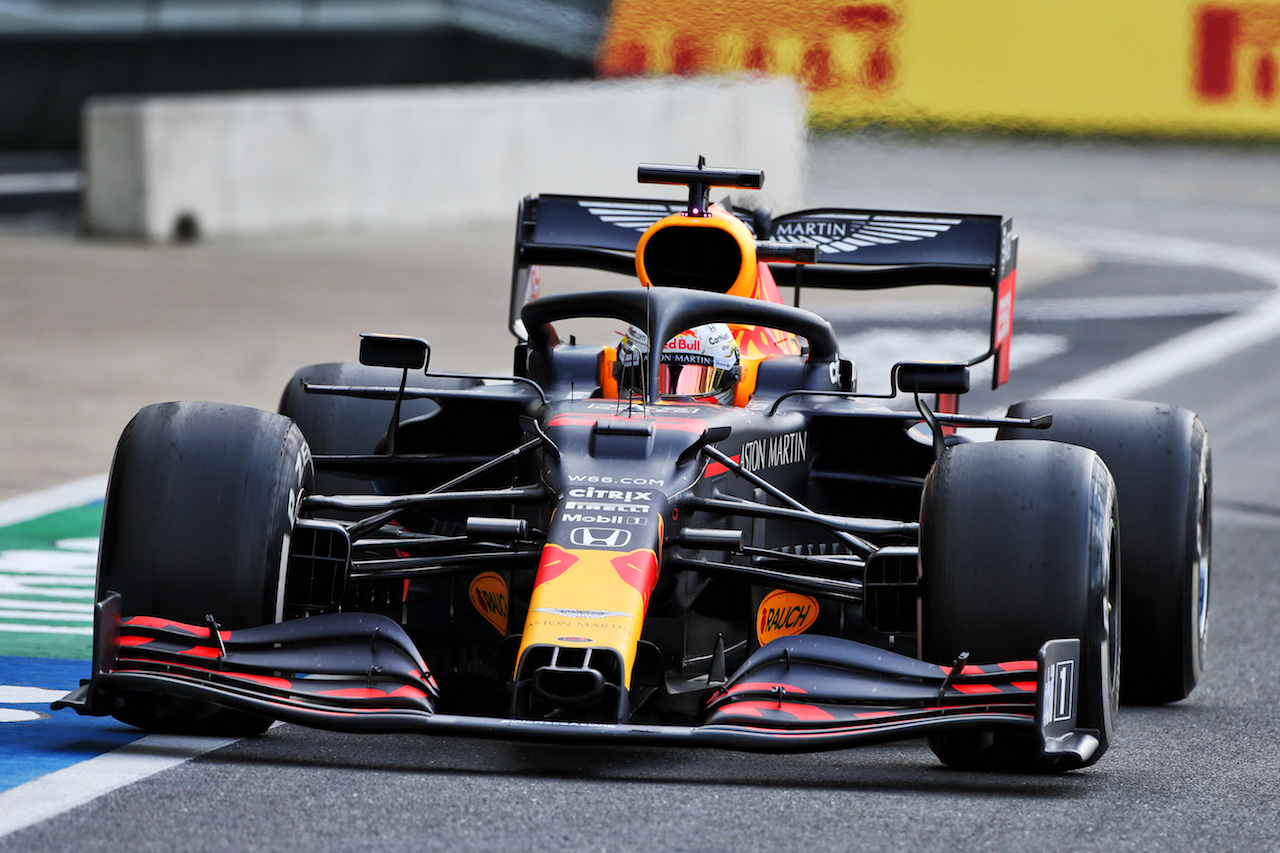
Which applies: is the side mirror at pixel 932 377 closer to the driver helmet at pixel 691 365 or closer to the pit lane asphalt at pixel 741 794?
the driver helmet at pixel 691 365

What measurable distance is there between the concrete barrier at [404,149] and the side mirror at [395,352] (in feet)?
49.3

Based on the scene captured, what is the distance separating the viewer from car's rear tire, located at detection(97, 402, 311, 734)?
5660 millimetres

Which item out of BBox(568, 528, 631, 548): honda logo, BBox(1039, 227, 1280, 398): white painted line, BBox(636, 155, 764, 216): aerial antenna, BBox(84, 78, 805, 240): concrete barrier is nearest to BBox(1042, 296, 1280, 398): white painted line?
BBox(1039, 227, 1280, 398): white painted line

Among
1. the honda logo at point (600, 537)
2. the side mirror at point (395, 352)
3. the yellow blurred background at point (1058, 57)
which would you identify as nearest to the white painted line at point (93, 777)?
the honda logo at point (600, 537)

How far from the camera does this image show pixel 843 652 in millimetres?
5461

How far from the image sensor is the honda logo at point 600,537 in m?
5.58

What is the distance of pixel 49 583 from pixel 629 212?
8.89ft

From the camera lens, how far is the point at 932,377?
20.5ft

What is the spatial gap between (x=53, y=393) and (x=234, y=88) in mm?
16577

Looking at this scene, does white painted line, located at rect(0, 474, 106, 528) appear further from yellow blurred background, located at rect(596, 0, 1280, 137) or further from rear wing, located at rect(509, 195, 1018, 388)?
yellow blurred background, located at rect(596, 0, 1280, 137)

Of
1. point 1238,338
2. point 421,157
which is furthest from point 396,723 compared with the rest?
point 421,157

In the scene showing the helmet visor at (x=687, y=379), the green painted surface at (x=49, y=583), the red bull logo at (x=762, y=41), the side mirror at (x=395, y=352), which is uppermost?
the red bull logo at (x=762, y=41)

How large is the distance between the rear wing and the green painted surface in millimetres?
2004

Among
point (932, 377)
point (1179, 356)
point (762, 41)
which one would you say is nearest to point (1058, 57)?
point (762, 41)
